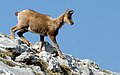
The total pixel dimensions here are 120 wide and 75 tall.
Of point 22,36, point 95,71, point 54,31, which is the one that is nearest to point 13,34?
point 22,36

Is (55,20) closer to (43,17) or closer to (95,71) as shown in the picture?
(43,17)

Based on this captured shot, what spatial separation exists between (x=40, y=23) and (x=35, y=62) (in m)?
5.83

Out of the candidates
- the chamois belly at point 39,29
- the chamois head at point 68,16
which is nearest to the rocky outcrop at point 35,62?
the chamois belly at point 39,29

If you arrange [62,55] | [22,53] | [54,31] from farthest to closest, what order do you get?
1. [54,31]
2. [62,55]
3. [22,53]

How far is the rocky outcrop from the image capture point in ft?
61.5

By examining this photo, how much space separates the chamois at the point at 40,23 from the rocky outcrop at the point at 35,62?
0.95 m

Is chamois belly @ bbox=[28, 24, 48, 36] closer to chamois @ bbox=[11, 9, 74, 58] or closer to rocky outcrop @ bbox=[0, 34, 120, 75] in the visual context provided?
chamois @ bbox=[11, 9, 74, 58]

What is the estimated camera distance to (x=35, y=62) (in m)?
20.8

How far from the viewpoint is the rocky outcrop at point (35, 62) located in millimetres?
18750

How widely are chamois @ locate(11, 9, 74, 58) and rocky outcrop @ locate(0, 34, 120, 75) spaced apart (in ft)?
3.11

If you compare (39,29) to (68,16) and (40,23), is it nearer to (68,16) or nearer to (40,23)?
(40,23)

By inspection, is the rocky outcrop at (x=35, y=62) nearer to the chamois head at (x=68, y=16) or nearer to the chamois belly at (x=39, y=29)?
the chamois belly at (x=39, y=29)

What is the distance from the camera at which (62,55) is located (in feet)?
80.6

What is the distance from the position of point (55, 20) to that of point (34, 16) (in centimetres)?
113
